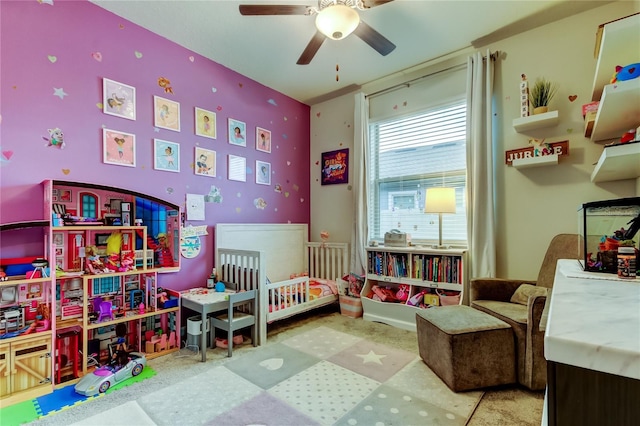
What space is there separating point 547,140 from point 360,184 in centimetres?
183

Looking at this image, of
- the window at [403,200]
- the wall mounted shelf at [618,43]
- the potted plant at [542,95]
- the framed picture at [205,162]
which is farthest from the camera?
the window at [403,200]

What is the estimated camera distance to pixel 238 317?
258 cm

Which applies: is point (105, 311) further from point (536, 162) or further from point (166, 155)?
point (536, 162)

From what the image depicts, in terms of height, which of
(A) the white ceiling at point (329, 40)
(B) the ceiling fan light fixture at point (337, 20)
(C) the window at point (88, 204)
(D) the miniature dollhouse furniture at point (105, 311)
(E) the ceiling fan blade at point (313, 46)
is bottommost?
(D) the miniature dollhouse furniture at point (105, 311)

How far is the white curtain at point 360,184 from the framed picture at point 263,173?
1.07m

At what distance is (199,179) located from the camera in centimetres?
298

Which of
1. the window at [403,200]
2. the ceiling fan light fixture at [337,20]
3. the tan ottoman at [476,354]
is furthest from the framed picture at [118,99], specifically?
the tan ottoman at [476,354]

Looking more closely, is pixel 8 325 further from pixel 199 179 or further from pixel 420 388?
pixel 420 388

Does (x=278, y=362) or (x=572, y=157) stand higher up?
(x=572, y=157)

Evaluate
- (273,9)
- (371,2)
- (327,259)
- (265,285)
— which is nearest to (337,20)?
(371,2)

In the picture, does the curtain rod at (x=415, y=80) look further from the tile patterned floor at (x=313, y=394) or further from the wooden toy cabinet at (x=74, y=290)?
the tile patterned floor at (x=313, y=394)

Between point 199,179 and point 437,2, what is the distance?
2.60 meters

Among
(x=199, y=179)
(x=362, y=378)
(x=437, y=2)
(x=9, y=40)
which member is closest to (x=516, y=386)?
(x=362, y=378)

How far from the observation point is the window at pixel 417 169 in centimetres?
310
